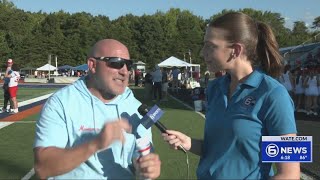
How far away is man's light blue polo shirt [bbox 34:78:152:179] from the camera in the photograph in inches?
102

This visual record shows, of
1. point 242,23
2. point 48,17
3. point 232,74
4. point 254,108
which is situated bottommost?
point 254,108

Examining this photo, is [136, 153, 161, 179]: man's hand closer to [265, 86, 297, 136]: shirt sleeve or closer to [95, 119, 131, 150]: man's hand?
[95, 119, 131, 150]: man's hand

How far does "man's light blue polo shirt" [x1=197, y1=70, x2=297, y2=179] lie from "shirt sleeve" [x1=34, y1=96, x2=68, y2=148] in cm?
84

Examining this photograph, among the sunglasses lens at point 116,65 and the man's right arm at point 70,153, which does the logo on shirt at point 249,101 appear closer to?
the man's right arm at point 70,153

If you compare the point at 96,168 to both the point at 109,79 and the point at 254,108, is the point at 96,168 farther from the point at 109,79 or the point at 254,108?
the point at 254,108

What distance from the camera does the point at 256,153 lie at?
7.94 feet

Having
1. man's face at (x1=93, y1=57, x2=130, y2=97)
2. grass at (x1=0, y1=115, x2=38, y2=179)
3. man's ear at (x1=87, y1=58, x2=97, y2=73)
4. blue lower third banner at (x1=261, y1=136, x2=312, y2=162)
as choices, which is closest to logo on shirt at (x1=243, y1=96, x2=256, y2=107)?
blue lower third banner at (x1=261, y1=136, x2=312, y2=162)

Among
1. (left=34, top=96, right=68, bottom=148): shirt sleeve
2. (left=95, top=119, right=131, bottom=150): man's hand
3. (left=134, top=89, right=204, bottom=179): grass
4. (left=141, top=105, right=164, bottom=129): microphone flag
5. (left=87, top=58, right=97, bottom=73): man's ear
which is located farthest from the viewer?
(left=134, top=89, right=204, bottom=179): grass

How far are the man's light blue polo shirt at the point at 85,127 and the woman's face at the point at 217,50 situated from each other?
24.4 inches

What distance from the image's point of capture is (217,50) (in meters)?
2.61

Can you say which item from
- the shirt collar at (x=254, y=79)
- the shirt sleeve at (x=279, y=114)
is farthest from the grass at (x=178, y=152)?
the shirt sleeve at (x=279, y=114)

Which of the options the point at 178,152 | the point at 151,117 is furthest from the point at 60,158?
the point at 178,152

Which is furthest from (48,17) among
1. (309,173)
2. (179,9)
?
(309,173)

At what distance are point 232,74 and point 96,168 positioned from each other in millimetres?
957
